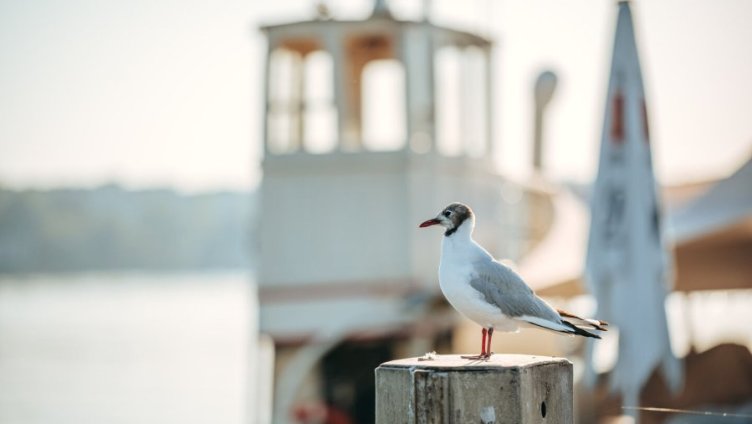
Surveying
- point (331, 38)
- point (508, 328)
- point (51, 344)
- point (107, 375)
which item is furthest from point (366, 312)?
point (51, 344)

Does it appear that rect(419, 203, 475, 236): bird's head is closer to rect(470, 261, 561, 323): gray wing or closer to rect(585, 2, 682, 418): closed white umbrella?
rect(470, 261, 561, 323): gray wing

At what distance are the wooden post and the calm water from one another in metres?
13.2

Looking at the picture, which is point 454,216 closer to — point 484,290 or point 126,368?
point 484,290

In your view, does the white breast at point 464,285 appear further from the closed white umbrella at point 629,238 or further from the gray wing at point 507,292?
the closed white umbrella at point 629,238

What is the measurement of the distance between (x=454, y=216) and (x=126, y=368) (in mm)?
76093

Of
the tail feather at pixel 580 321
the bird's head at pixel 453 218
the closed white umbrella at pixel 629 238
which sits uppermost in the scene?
the closed white umbrella at pixel 629 238

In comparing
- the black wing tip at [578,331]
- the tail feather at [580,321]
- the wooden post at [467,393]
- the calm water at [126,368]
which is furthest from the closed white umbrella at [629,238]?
the calm water at [126,368]

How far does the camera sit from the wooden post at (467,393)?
4129mm

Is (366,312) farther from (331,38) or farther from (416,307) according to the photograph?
(331,38)

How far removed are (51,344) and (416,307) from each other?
91.5 metres

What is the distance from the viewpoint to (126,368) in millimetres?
78812

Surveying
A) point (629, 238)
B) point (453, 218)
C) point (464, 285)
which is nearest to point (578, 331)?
point (464, 285)

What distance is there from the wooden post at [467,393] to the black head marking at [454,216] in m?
0.97

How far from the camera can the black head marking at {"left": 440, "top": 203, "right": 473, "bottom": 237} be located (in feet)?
16.9
